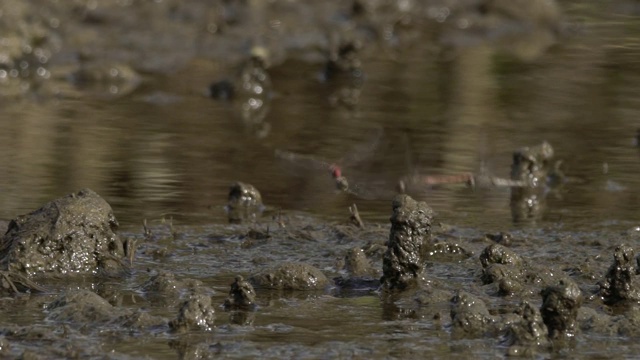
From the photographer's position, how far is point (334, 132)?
10.2 m

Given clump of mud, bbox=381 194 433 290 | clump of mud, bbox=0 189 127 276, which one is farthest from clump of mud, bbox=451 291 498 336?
clump of mud, bbox=0 189 127 276

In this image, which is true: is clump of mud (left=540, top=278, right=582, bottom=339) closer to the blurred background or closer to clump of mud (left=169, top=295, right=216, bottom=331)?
clump of mud (left=169, top=295, right=216, bottom=331)

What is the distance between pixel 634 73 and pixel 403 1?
4734mm

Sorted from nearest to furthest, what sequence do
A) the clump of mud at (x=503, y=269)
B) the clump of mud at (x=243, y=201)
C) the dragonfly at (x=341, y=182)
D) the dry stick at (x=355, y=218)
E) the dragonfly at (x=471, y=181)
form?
the clump of mud at (x=503, y=269) < the dry stick at (x=355, y=218) < the clump of mud at (x=243, y=201) < the dragonfly at (x=341, y=182) < the dragonfly at (x=471, y=181)

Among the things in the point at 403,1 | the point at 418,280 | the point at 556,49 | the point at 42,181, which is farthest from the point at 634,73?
the point at 418,280

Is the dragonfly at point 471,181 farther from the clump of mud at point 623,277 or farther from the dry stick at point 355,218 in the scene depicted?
the clump of mud at point 623,277

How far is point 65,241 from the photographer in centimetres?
612

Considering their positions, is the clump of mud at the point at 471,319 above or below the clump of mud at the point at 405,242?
below

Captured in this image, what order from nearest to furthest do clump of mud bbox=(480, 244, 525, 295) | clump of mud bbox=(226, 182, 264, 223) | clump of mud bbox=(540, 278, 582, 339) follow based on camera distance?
1. clump of mud bbox=(540, 278, 582, 339)
2. clump of mud bbox=(480, 244, 525, 295)
3. clump of mud bbox=(226, 182, 264, 223)

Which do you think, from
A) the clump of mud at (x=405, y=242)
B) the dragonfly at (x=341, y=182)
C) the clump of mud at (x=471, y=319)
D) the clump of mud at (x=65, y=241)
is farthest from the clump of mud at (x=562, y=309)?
the dragonfly at (x=341, y=182)

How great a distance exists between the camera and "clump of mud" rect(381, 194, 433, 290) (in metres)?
5.85

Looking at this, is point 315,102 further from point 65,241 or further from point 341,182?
point 65,241

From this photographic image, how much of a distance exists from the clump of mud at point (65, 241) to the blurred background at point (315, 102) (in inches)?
45.4

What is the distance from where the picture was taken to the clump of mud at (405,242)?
5852 mm
